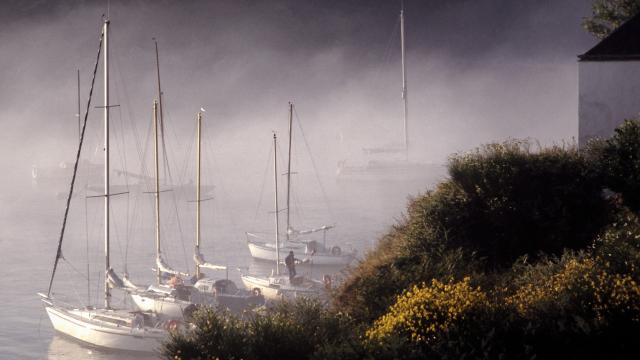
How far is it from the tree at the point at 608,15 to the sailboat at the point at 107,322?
35237 mm

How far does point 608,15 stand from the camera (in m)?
52.7

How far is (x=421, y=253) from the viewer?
95.8 feet

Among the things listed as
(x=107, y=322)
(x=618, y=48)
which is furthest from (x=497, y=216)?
(x=107, y=322)

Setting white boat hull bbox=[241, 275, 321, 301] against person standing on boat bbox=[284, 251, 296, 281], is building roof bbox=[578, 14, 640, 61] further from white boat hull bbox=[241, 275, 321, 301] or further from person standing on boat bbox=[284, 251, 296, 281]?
person standing on boat bbox=[284, 251, 296, 281]

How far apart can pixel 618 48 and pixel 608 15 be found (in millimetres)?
18164

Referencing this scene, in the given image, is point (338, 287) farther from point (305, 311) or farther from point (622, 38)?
point (622, 38)

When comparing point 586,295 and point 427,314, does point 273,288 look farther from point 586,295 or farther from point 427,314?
point 586,295

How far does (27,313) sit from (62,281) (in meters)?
22.0

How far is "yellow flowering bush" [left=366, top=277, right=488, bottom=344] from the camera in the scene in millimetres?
21219

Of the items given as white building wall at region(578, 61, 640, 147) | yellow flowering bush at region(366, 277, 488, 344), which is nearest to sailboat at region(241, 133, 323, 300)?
white building wall at region(578, 61, 640, 147)

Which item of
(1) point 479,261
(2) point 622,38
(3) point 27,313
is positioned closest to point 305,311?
(1) point 479,261

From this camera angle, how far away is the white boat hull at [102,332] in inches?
2549

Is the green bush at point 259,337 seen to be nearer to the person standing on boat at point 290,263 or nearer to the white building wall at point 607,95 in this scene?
the white building wall at point 607,95

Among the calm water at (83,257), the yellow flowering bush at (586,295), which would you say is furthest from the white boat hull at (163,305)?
the yellow flowering bush at (586,295)
